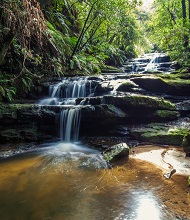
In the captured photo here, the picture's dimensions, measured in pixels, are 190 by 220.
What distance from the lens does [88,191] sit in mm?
4031

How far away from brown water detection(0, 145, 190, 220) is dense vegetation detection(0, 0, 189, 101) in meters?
2.64

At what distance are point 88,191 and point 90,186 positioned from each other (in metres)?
0.20

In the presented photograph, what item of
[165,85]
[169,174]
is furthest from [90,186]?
[165,85]

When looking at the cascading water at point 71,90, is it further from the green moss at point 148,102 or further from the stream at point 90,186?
the stream at point 90,186

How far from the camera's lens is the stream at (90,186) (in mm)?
3318

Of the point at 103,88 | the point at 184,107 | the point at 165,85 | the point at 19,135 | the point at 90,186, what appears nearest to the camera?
the point at 90,186

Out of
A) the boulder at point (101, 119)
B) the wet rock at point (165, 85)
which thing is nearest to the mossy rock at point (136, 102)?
the boulder at point (101, 119)

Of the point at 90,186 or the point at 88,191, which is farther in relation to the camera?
the point at 90,186

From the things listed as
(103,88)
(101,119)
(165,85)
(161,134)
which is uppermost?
(165,85)

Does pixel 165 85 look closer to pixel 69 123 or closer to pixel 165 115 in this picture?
pixel 165 115

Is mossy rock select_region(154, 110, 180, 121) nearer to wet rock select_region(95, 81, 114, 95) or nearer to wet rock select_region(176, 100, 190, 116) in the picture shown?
wet rock select_region(176, 100, 190, 116)

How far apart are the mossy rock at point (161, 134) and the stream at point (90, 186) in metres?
0.45

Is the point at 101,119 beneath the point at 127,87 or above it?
beneath

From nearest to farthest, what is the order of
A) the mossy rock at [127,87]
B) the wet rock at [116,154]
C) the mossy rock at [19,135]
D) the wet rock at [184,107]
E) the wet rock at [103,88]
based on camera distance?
the wet rock at [116,154] → the mossy rock at [19,135] → the wet rock at [184,107] → the mossy rock at [127,87] → the wet rock at [103,88]
